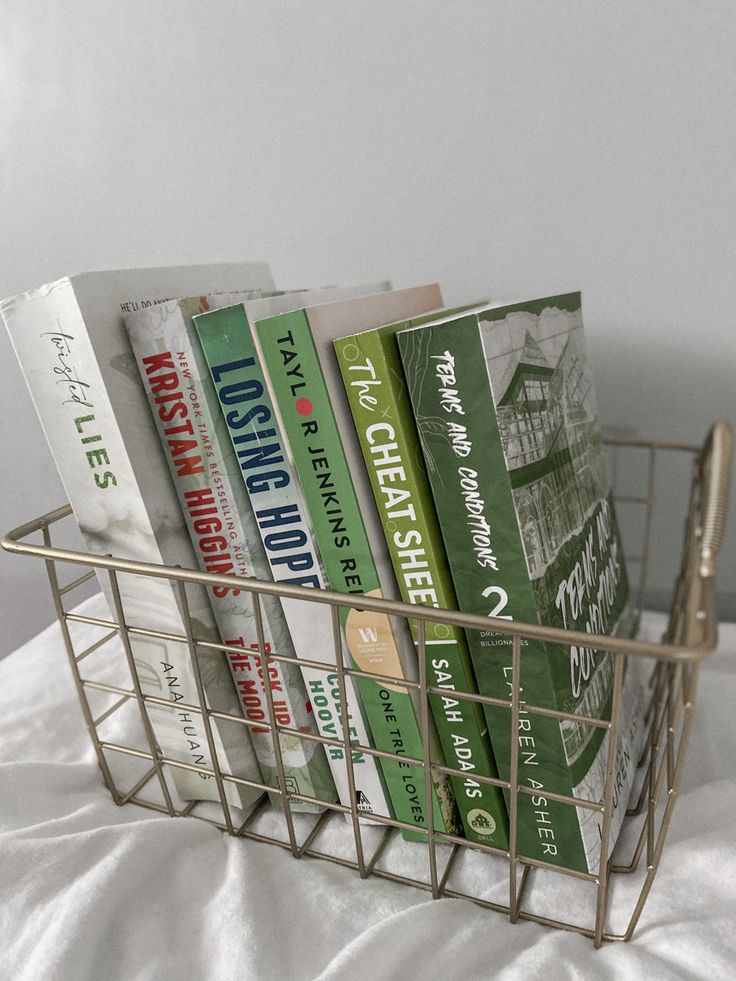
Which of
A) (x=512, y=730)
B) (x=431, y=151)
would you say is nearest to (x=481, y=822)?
(x=512, y=730)

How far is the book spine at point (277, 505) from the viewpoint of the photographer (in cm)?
36

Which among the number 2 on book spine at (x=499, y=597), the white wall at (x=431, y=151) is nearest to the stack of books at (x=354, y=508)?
the number 2 on book spine at (x=499, y=597)

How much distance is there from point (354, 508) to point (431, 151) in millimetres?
346

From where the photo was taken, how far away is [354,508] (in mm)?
360

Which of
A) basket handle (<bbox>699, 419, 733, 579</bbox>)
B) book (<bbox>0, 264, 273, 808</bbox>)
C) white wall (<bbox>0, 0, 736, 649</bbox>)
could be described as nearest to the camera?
basket handle (<bbox>699, 419, 733, 579</bbox>)

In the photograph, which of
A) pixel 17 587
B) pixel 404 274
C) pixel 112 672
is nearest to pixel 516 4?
pixel 404 274

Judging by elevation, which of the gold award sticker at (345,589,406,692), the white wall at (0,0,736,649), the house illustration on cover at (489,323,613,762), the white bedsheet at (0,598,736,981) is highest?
the white wall at (0,0,736,649)

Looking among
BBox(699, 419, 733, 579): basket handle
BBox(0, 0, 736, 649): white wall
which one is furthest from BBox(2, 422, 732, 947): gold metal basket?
BBox(0, 0, 736, 649): white wall

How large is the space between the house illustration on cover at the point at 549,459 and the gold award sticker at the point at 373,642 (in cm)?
8

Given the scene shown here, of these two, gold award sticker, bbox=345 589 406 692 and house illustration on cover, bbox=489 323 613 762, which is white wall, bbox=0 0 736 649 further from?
gold award sticker, bbox=345 589 406 692

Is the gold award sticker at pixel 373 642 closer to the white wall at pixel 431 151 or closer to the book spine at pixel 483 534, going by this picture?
the book spine at pixel 483 534

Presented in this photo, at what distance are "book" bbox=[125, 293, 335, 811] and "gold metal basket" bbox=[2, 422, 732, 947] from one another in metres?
0.02

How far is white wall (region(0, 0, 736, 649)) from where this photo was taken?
0.51 m

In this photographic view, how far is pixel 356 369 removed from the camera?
340 millimetres
